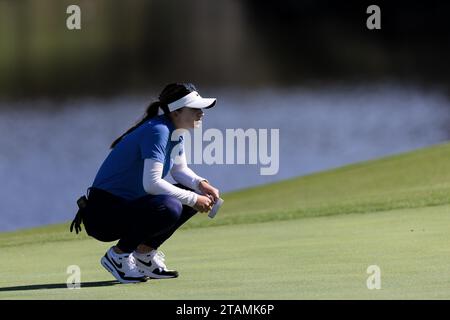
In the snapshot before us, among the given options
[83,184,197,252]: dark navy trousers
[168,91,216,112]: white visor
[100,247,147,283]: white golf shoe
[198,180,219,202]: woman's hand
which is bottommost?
[100,247,147,283]: white golf shoe

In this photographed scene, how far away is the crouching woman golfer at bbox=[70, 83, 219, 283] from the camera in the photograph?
19.6 ft

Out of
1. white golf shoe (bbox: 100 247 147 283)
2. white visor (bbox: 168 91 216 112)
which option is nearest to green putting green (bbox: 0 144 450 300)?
white golf shoe (bbox: 100 247 147 283)

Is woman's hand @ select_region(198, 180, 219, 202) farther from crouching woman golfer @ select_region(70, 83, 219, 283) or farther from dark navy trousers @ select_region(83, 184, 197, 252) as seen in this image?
dark navy trousers @ select_region(83, 184, 197, 252)

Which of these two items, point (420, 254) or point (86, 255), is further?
point (86, 255)

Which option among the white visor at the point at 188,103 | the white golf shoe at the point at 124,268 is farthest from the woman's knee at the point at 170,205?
the white visor at the point at 188,103

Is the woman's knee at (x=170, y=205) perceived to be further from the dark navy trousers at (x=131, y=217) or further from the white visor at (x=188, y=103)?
the white visor at (x=188, y=103)

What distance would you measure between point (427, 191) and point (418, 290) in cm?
682

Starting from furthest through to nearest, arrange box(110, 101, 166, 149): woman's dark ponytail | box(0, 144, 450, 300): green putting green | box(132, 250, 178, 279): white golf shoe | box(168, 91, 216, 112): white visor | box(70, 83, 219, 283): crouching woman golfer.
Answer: box(132, 250, 178, 279): white golf shoe < box(110, 101, 166, 149): woman's dark ponytail < box(168, 91, 216, 112): white visor < box(70, 83, 219, 283): crouching woman golfer < box(0, 144, 450, 300): green putting green

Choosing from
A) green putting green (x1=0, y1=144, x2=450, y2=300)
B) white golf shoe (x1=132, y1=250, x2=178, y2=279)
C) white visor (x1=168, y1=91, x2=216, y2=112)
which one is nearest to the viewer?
green putting green (x1=0, y1=144, x2=450, y2=300)

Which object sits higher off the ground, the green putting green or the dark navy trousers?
the dark navy trousers

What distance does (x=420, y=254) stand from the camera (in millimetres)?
7012
